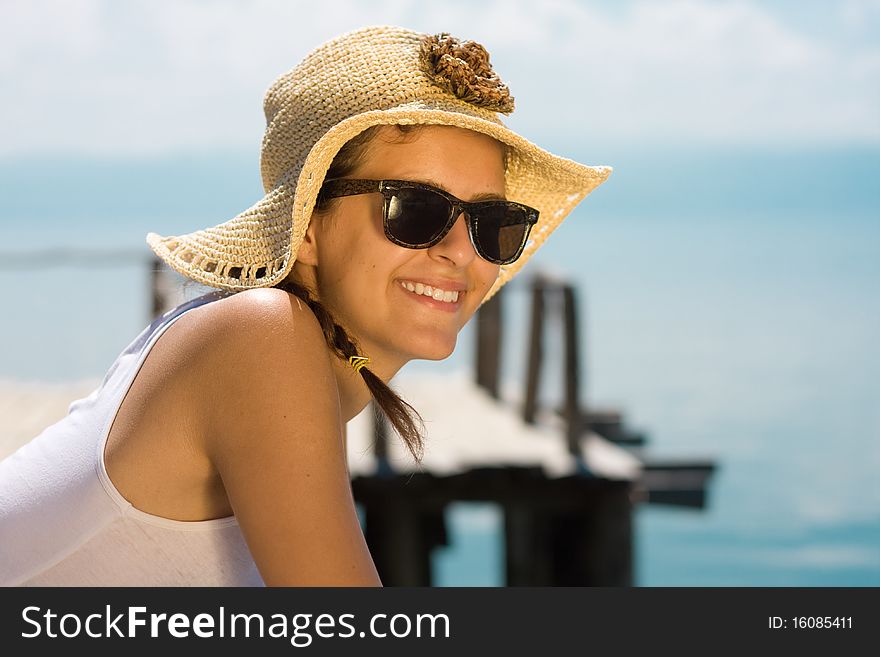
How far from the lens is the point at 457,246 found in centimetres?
270

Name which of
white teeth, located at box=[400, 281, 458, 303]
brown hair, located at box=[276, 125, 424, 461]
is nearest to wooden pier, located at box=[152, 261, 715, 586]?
brown hair, located at box=[276, 125, 424, 461]

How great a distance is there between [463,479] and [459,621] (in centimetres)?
850

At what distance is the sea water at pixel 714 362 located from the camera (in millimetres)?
15461

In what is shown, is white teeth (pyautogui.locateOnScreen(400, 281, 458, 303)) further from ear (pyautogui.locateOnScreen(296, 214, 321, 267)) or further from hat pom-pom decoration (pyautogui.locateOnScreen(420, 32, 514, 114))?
hat pom-pom decoration (pyautogui.locateOnScreen(420, 32, 514, 114))

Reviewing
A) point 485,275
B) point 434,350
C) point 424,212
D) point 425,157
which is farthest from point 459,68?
point 434,350

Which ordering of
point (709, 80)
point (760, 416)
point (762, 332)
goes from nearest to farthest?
point (760, 416) < point (762, 332) < point (709, 80)

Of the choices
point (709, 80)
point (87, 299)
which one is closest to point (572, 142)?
point (709, 80)

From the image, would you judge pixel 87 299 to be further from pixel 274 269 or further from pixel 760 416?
pixel 760 416

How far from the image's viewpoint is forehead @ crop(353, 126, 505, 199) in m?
2.64

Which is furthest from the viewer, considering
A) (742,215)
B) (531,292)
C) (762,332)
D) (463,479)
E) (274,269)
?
(742,215)

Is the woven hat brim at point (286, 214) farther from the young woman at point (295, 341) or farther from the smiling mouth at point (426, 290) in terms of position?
the smiling mouth at point (426, 290)

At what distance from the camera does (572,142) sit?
152m

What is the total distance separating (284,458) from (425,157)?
28.5 inches

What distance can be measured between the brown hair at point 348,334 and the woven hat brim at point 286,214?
0.07m
